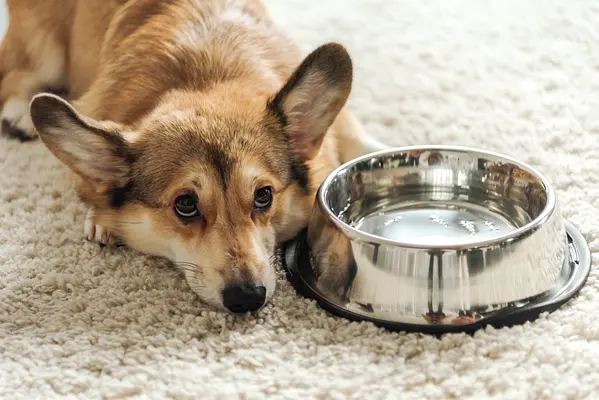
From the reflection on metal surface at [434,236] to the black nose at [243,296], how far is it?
19cm

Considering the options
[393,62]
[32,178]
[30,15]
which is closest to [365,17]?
[393,62]

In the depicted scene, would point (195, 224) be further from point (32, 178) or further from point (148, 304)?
point (32, 178)

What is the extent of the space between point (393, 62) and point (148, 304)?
5.75 feet

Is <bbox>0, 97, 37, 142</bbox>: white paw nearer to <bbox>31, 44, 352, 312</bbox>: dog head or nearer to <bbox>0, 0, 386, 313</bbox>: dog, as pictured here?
<bbox>0, 0, 386, 313</bbox>: dog

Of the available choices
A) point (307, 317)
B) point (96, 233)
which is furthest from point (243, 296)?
point (96, 233)

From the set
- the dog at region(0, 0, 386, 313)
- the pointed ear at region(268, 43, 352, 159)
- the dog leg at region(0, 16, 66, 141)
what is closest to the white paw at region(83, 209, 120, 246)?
the dog at region(0, 0, 386, 313)

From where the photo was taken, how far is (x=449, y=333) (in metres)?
1.83

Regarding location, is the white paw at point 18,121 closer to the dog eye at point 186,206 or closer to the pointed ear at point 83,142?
the pointed ear at point 83,142

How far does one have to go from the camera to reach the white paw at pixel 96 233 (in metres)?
2.26

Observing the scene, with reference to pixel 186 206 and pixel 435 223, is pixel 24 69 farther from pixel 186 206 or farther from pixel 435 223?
pixel 435 223

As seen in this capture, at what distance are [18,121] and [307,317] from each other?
162 centimetres

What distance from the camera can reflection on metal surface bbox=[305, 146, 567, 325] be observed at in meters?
1.80

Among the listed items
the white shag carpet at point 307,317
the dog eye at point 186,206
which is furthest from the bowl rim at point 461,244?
the dog eye at point 186,206

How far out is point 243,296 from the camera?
1.88m
